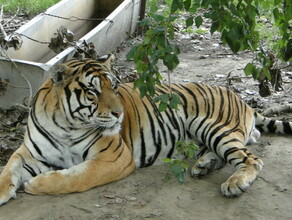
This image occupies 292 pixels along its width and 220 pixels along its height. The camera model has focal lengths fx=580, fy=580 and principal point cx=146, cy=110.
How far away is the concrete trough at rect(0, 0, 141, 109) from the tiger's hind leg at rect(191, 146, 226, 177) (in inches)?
80.6

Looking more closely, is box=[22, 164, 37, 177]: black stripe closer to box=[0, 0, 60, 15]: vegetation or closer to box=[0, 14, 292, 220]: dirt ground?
box=[0, 14, 292, 220]: dirt ground

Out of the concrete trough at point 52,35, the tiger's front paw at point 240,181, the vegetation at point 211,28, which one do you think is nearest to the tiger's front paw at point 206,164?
the tiger's front paw at point 240,181

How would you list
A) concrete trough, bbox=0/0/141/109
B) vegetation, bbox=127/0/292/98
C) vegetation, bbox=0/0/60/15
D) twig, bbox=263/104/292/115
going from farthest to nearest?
vegetation, bbox=0/0/60/15
twig, bbox=263/104/292/115
concrete trough, bbox=0/0/141/109
vegetation, bbox=127/0/292/98

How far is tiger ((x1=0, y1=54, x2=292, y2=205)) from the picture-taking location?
15.2 ft

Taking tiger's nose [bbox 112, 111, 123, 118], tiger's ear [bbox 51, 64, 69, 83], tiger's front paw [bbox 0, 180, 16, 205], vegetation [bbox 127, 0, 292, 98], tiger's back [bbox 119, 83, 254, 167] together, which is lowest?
tiger's front paw [bbox 0, 180, 16, 205]

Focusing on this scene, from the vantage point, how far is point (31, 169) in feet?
16.0

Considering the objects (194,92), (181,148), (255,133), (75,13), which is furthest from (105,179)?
(75,13)

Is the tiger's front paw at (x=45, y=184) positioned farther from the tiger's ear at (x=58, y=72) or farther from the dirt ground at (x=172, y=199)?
the tiger's ear at (x=58, y=72)

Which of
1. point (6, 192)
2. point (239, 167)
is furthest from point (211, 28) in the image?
point (6, 192)

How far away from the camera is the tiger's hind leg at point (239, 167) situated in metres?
4.66

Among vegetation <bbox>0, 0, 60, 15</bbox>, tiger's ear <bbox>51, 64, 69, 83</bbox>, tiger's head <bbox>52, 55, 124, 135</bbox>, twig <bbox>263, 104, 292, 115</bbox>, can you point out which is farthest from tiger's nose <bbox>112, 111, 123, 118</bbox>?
vegetation <bbox>0, 0, 60, 15</bbox>

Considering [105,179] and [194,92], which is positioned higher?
[194,92]

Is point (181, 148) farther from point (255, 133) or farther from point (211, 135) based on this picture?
point (255, 133)

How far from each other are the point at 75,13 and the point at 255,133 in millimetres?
4431
